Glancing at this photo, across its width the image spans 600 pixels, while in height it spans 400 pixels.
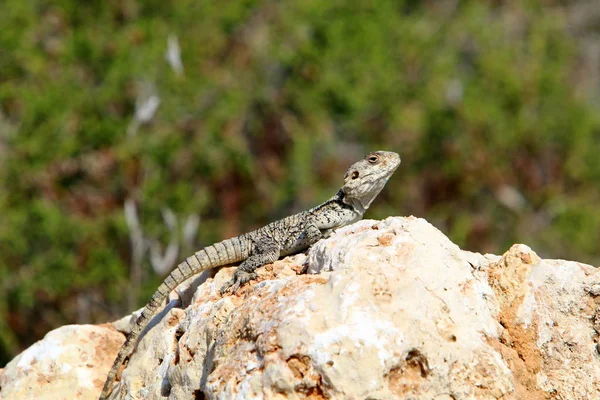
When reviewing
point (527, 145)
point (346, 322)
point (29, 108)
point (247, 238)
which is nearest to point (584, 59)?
point (527, 145)

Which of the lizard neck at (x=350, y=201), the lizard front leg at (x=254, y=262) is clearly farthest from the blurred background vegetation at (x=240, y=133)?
the lizard front leg at (x=254, y=262)

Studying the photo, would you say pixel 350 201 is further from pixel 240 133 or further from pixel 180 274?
pixel 240 133

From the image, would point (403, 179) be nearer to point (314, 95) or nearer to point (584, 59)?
point (314, 95)

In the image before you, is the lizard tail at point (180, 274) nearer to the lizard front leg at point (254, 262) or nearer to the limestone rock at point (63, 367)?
the lizard front leg at point (254, 262)

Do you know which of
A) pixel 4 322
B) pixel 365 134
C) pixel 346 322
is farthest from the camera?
pixel 365 134

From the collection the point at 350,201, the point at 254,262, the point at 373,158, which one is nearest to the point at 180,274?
the point at 254,262

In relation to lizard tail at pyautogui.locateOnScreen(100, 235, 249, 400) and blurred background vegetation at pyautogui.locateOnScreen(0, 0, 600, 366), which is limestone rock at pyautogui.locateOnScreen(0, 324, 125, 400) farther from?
blurred background vegetation at pyautogui.locateOnScreen(0, 0, 600, 366)
